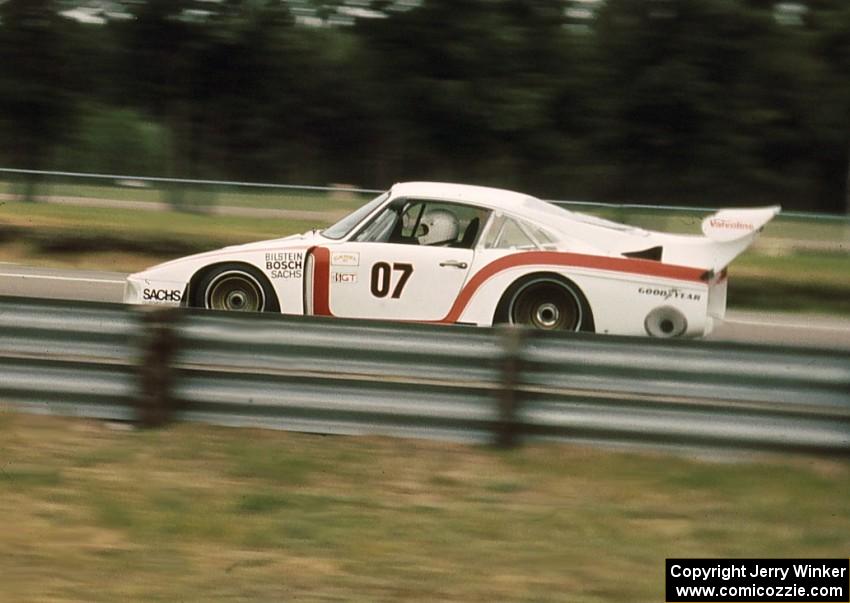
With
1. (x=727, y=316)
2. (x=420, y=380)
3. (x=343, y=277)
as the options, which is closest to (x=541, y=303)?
(x=343, y=277)

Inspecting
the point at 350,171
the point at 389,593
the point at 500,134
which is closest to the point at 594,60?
the point at 500,134

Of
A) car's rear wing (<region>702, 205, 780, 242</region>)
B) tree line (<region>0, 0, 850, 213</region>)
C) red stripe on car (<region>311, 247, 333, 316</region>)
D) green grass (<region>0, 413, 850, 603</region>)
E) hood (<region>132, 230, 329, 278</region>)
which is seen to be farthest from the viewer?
tree line (<region>0, 0, 850, 213</region>)

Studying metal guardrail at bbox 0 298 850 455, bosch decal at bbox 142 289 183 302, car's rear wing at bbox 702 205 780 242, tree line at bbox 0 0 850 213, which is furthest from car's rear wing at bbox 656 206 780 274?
tree line at bbox 0 0 850 213

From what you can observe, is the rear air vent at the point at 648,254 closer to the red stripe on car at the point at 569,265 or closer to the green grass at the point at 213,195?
the red stripe on car at the point at 569,265

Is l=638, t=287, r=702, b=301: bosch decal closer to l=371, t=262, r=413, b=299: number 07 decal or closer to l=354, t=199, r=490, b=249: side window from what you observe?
l=354, t=199, r=490, b=249: side window

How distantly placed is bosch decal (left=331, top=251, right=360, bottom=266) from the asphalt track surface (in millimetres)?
3500

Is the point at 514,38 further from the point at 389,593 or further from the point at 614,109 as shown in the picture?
the point at 389,593

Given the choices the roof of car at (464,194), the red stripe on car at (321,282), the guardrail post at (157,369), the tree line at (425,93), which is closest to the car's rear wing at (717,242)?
the roof of car at (464,194)

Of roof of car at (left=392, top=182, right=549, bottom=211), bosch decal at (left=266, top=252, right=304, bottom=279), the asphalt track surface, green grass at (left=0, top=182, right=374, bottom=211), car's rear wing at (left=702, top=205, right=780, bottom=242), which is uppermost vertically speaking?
roof of car at (left=392, top=182, right=549, bottom=211)

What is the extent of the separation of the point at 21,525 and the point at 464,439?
2353 millimetres

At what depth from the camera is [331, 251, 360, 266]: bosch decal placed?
31.8ft

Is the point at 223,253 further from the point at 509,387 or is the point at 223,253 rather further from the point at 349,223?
the point at 509,387

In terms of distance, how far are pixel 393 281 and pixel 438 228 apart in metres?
0.58

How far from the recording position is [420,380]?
691cm
